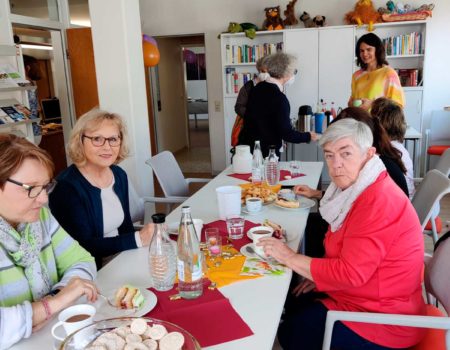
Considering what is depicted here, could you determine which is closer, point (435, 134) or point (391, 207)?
point (391, 207)

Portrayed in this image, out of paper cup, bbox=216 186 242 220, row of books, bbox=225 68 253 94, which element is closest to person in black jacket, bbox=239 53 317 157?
paper cup, bbox=216 186 242 220

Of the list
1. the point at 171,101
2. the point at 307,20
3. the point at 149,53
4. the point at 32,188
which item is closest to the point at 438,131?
the point at 307,20

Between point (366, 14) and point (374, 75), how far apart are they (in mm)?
2032

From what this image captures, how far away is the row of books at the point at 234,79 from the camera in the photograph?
612 cm

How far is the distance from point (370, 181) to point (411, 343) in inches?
22.7

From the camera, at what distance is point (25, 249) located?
50.1 inches

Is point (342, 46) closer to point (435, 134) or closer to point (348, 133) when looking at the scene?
point (435, 134)

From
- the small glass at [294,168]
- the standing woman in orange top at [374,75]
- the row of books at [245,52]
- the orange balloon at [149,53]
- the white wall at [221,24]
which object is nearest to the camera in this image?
the small glass at [294,168]

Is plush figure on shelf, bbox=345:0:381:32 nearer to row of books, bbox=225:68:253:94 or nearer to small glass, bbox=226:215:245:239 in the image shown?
row of books, bbox=225:68:253:94

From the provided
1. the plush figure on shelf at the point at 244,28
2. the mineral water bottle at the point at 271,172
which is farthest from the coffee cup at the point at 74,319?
the plush figure on shelf at the point at 244,28

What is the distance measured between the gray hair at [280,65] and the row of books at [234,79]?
2719 millimetres

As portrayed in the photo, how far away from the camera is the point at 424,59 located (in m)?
5.41

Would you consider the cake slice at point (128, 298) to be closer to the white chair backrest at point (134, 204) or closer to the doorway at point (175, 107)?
the white chair backrest at point (134, 204)

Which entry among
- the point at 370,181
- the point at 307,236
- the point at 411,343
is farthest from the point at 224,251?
the point at 307,236
